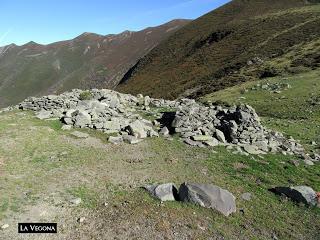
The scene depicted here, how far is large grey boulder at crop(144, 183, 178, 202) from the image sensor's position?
17.8 meters

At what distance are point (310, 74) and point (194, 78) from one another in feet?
101

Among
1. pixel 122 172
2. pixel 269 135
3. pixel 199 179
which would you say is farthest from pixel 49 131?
pixel 269 135

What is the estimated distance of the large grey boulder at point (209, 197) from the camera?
674 inches

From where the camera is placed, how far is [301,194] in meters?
18.7

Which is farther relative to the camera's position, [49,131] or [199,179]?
[49,131]

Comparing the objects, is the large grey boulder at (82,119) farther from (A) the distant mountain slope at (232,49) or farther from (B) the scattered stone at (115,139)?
(A) the distant mountain slope at (232,49)

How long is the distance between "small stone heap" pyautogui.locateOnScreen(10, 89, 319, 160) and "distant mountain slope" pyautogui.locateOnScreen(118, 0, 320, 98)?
3305cm

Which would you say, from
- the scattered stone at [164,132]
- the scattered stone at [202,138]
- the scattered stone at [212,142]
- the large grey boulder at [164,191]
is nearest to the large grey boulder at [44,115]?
the scattered stone at [164,132]

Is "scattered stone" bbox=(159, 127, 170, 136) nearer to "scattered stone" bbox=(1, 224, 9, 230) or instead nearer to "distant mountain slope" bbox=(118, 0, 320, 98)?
"scattered stone" bbox=(1, 224, 9, 230)

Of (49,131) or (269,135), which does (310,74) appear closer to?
(269,135)

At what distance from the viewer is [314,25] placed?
261 ft

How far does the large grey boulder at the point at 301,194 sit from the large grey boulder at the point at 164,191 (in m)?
5.66

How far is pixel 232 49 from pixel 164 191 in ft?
251

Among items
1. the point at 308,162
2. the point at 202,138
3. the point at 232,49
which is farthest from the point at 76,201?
the point at 232,49
